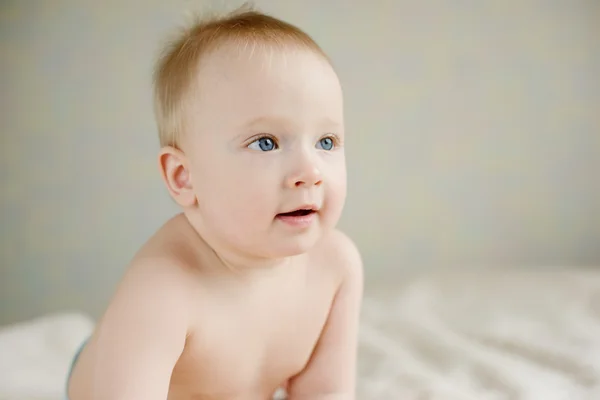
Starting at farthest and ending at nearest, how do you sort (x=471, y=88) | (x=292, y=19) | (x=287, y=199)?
(x=471, y=88) < (x=292, y=19) < (x=287, y=199)

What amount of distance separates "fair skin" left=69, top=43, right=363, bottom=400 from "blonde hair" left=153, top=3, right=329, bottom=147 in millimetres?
15

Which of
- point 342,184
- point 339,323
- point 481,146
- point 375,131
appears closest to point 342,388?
point 339,323

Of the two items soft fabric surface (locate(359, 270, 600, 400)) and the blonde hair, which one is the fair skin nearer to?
the blonde hair

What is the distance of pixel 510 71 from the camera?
159 cm

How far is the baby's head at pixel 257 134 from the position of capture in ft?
2.23

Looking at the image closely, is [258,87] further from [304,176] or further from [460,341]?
[460,341]

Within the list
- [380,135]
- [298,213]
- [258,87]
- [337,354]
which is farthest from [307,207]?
[380,135]

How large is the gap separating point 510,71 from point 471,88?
0.32ft

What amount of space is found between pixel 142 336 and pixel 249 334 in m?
0.13

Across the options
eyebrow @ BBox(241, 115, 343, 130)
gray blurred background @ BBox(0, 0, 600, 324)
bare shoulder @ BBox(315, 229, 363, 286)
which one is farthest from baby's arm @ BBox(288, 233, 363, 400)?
gray blurred background @ BBox(0, 0, 600, 324)

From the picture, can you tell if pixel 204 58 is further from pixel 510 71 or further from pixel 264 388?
pixel 510 71

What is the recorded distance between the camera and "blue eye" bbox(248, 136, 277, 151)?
2.25ft

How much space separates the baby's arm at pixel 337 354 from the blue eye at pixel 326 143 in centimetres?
17

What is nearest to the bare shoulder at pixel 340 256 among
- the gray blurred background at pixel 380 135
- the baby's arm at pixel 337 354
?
the baby's arm at pixel 337 354
